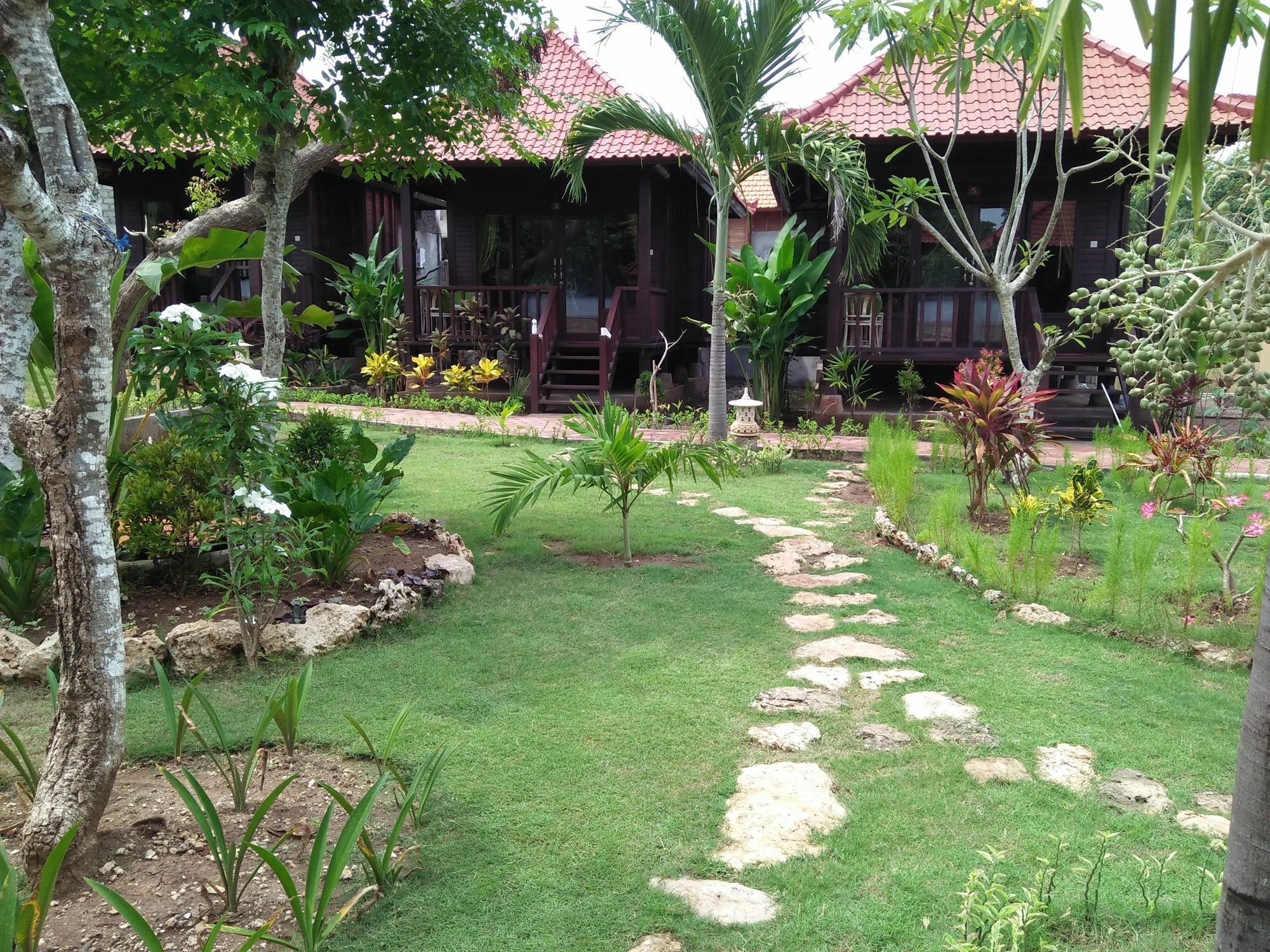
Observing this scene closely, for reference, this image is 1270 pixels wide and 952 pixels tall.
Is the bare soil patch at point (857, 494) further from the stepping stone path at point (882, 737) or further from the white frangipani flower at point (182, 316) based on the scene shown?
the white frangipani flower at point (182, 316)

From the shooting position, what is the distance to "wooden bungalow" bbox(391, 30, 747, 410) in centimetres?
1448

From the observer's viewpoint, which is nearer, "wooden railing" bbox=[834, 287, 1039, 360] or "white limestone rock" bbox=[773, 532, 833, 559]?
"white limestone rock" bbox=[773, 532, 833, 559]

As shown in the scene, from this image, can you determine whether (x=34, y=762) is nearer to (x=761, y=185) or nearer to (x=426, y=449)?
(x=426, y=449)

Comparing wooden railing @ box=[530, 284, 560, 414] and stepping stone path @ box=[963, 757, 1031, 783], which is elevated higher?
wooden railing @ box=[530, 284, 560, 414]

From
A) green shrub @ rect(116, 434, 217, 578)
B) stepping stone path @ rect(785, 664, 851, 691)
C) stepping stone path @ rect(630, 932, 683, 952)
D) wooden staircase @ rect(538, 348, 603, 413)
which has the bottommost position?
stepping stone path @ rect(630, 932, 683, 952)

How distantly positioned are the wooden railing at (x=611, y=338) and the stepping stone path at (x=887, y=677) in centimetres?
894

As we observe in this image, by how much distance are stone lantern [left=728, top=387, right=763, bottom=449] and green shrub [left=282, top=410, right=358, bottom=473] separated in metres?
5.32

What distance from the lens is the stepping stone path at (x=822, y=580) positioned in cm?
589

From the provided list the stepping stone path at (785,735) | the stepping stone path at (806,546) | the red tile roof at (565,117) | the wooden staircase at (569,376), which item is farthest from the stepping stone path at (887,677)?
the wooden staircase at (569,376)

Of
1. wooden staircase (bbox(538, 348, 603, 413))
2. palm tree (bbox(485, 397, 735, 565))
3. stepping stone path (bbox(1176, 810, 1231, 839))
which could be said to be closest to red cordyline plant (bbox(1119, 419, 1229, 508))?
palm tree (bbox(485, 397, 735, 565))

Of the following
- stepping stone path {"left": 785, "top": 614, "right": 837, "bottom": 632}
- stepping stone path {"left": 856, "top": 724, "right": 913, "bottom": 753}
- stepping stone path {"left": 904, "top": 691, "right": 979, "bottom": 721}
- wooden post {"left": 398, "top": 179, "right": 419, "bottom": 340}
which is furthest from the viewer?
wooden post {"left": 398, "top": 179, "right": 419, "bottom": 340}

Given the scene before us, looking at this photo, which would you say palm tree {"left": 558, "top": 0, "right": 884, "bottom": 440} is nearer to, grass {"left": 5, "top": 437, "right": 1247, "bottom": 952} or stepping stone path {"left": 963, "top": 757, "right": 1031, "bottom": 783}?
grass {"left": 5, "top": 437, "right": 1247, "bottom": 952}

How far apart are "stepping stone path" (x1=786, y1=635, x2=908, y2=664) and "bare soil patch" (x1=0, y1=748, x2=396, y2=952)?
7.01 ft

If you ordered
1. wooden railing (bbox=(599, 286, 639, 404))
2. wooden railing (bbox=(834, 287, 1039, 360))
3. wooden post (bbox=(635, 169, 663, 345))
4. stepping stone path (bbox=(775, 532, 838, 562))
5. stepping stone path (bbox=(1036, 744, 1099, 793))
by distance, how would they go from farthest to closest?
wooden post (bbox=(635, 169, 663, 345)) → wooden railing (bbox=(599, 286, 639, 404)) → wooden railing (bbox=(834, 287, 1039, 360)) → stepping stone path (bbox=(775, 532, 838, 562)) → stepping stone path (bbox=(1036, 744, 1099, 793))
